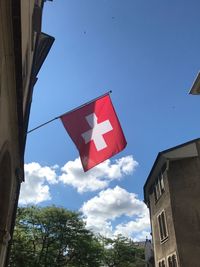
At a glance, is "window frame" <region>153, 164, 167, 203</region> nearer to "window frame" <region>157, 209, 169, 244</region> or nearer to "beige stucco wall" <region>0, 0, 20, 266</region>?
"window frame" <region>157, 209, 169, 244</region>

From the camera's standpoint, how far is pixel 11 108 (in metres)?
8.44

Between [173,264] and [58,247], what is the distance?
856 inches

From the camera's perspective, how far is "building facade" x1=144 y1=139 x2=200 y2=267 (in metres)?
20.7

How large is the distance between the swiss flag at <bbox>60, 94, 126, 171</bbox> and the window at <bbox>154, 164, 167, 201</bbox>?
14041mm

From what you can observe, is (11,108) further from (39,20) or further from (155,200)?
(155,200)

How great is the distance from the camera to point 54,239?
40375mm

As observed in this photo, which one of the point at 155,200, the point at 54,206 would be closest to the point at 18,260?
the point at 54,206

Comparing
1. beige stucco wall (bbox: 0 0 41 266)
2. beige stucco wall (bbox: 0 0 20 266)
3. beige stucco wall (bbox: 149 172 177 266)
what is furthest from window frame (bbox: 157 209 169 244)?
beige stucco wall (bbox: 0 0 20 266)

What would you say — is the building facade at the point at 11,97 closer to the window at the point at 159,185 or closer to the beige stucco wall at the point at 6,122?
the beige stucco wall at the point at 6,122

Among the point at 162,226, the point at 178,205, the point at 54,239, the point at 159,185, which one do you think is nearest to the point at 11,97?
the point at 178,205

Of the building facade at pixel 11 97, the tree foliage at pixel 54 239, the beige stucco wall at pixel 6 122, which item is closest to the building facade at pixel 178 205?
the building facade at pixel 11 97

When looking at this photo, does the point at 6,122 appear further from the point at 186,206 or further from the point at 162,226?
the point at 162,226

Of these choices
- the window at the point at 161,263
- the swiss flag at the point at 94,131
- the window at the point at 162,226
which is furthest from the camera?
the window at the point at 161,263

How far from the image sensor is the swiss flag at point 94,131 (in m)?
9.55
